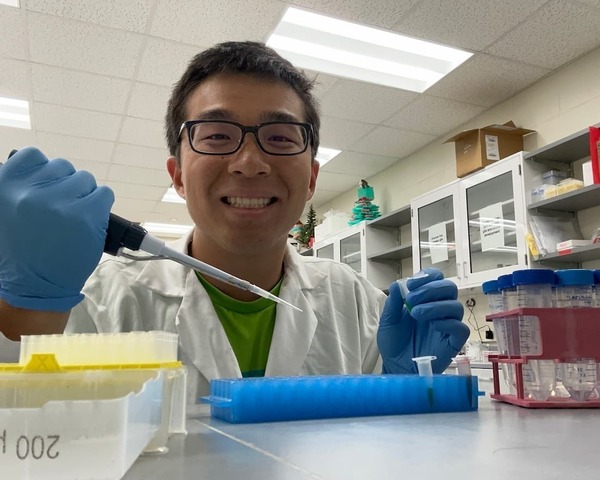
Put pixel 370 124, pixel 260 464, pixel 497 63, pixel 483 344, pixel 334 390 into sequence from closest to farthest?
pixel 260 464, pixel 334 390, pixel 497 63, pixel 483 344, pixel 370 124

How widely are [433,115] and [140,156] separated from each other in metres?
2.32

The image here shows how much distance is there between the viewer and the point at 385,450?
0.44 meters

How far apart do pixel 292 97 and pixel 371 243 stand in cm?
322

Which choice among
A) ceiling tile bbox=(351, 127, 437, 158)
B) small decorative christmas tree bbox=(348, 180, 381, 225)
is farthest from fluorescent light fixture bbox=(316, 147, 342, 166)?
small decorative christmas tree bbox=(348, 180, 381, 225)

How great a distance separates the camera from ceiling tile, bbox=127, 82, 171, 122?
328 centimetres

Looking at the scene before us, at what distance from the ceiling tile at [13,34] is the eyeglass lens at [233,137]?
1.90m

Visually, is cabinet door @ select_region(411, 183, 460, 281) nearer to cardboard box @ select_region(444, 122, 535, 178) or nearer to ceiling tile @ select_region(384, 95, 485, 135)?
cardboard box @ select_region(444, 122, 535, 178)

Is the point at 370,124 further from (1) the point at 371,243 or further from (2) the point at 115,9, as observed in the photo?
(2) the point at 115,9

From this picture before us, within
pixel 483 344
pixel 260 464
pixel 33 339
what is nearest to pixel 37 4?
pixel 33 339

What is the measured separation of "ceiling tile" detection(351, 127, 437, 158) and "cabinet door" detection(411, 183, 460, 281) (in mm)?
526

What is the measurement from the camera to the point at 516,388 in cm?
79

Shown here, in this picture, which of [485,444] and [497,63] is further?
[497,63]

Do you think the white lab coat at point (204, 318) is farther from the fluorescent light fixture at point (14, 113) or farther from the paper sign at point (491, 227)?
the fluorescent light fixture at point (14, 113)

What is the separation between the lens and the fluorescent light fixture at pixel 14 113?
11.6 ft
